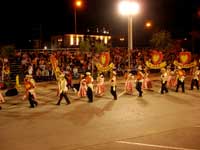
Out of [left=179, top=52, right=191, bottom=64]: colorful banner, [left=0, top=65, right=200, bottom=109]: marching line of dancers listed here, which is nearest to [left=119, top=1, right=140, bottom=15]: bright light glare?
[left=0, top=65, right=200, bottom=109]: marching line of dancers

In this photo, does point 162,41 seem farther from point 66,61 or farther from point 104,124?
point 104,124

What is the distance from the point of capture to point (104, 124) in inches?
512

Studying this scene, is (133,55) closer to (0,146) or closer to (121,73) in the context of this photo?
(121,73)

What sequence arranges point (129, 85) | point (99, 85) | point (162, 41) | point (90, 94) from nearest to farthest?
1. point (90, 94)
2. point (99, 85)
3. point (129, 85)
4. point (162, 41)

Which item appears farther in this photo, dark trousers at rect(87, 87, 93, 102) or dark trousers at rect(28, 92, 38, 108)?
dark trousers at rect(87, 87, 93, 102)

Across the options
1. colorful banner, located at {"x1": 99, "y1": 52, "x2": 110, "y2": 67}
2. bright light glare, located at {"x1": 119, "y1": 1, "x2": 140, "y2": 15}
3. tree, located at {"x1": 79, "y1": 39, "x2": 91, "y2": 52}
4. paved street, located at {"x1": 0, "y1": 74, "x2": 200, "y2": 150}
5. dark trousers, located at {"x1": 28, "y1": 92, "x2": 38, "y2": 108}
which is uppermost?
bright light glare, located at {"x1": 119, "y1": 1, "x2": 140, "y2": 15}

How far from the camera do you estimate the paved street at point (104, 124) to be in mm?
10484

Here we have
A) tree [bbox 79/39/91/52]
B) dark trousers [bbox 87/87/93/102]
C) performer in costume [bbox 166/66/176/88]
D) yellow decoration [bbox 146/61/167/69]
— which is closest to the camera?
dark trousers [bbox 87/87/93/102]

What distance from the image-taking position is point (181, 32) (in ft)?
165

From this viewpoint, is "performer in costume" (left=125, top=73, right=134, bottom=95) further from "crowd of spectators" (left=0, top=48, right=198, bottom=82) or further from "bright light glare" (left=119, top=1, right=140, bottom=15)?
"crowd of spectators" (left=0, top=48, right=198, bottom=82)

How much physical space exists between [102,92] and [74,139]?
9721 mm

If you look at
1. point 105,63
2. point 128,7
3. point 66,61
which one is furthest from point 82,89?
point 66,61

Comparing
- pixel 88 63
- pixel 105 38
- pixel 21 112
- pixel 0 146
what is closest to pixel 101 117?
pixel 21 112

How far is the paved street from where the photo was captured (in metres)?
10.5
